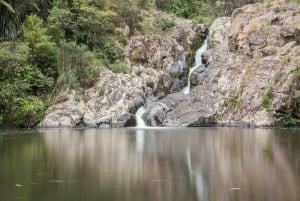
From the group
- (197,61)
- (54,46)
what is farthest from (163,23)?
(54,46)

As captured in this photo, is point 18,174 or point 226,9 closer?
point 18,174

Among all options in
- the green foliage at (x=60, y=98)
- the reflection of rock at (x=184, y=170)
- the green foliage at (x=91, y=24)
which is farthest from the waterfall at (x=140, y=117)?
the reflection of rock at (x=184, y=170)

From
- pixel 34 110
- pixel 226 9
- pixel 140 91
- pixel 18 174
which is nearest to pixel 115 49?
pixel 140 91

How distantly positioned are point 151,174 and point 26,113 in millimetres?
19413

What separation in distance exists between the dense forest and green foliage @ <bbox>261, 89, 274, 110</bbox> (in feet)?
33.0

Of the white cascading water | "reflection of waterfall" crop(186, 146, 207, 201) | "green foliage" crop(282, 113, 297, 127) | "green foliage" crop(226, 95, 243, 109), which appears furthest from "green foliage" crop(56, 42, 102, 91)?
"reflection of waterfall" crop(186, 146, 207, 201)

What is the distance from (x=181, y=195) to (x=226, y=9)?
145ft

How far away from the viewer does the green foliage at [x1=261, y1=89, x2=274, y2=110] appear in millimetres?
26547

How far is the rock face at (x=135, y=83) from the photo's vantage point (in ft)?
90.0

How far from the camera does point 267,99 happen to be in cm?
2678

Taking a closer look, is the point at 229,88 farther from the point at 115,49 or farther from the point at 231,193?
the point at 231,193

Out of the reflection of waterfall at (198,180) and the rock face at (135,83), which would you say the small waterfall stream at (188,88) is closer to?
the rock face at (135,83)

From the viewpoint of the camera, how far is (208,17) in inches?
1708

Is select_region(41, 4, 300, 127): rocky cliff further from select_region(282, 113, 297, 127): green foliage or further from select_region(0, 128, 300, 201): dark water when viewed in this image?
select_region(0, 128, 300, 201): dark water
